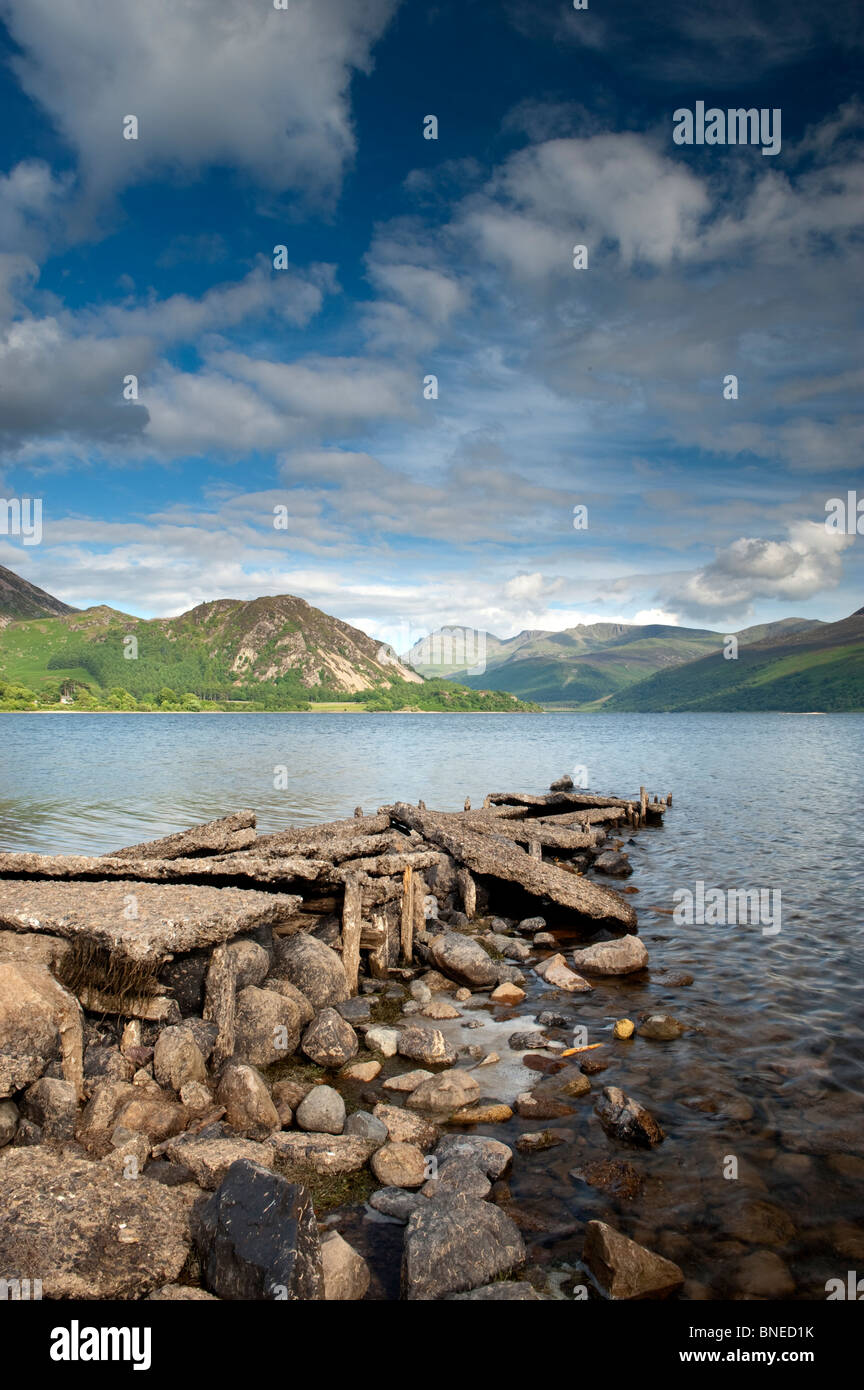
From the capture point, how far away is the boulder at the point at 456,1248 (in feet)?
21.1

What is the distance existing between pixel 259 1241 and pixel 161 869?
8.49 metres

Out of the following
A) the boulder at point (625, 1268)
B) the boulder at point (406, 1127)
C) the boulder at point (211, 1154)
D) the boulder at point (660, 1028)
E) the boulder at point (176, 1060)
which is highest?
the boulder at point (176, 1060)

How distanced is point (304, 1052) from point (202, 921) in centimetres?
286

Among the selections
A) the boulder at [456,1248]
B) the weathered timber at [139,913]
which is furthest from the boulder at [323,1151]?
the weathered timber at [139,913]

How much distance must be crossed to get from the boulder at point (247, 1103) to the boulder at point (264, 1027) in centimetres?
143

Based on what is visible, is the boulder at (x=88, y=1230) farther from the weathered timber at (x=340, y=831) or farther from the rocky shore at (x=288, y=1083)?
the weathered timber at (x=340, y=831)

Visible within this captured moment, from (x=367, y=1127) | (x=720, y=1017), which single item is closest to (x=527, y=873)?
(x=720, y=1017)

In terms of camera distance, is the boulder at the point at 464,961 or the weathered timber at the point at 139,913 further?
the boulder at the point at 464,961

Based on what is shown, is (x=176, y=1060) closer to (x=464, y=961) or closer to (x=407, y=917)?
(x=464, y=961)

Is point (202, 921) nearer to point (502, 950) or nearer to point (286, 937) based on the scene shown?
point (286, 937)

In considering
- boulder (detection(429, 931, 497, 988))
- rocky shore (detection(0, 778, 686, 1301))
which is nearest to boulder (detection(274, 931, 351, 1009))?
rocky shore (detection(0, 778, 686, 1301))

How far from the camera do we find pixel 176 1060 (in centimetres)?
982

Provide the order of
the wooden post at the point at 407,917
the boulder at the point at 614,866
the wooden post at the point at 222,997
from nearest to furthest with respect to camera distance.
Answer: the wooden post at the point at 222,997, the wooden post at the point at 407,917, the boulder at the point at 614,866
